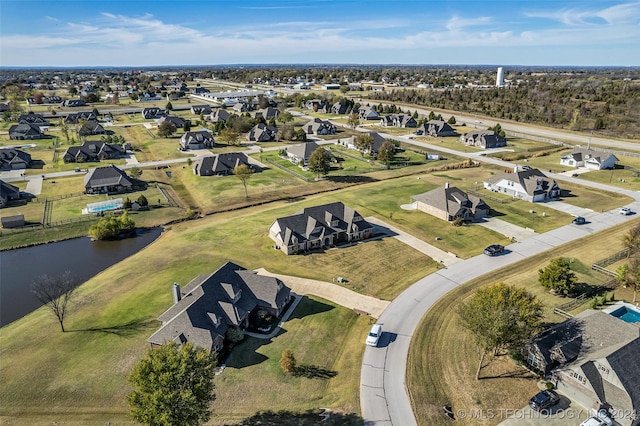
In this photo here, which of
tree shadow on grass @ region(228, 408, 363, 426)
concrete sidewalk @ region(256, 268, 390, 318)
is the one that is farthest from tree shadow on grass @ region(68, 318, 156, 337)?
tree shadow on grass @ region(228, 408, 363, 426)

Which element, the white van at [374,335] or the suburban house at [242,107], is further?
the suburban house at [242,107]

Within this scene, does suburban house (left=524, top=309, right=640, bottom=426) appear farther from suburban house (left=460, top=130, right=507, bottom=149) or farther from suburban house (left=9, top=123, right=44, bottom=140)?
suburban house (left=9, top=123, right=44, bottom=140)

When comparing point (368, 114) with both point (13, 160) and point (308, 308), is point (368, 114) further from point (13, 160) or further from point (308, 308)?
point (308, 308)

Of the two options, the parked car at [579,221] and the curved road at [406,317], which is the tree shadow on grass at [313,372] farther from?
the parked car at [579,221]

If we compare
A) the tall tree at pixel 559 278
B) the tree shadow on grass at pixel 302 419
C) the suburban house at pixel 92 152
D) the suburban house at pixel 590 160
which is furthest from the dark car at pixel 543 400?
the suburban house at pixel 92 152

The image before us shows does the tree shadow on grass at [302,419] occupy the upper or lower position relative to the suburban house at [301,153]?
lower

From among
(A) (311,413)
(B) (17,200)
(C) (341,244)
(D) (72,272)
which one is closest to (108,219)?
(D) (72,272)

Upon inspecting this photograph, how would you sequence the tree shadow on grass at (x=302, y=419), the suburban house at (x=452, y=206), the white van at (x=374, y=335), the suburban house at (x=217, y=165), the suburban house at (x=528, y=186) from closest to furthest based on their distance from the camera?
the tree shadow on grass at (x=302, y=419)
the white van at (x=374, y=335)
the suburban house at (x=452, y=206)
the suburban house at (x=528, y=186)
the suburban house at (x=217, y=165)
